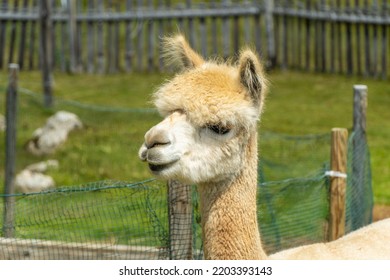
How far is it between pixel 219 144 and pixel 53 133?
8969 millimetres

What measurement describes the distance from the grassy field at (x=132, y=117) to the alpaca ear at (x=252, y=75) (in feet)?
18.5

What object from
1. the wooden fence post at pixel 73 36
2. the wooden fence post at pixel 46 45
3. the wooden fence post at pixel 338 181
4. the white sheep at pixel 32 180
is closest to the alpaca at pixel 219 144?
the wooden fence post at pixel 338 181

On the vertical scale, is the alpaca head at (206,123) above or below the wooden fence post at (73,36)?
above

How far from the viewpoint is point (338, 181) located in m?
9.04

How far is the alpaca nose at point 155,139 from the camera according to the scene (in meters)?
5.44

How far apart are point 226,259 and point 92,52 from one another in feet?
48.6

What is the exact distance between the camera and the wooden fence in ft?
64.6

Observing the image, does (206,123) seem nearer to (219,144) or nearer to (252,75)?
(219,144)

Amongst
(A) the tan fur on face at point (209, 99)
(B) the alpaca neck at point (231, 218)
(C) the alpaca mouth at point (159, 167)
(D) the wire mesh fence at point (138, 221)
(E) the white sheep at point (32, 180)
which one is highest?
(A) the tan fur on face at point (209, 99)

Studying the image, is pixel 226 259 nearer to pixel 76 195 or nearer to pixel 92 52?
pixel 76 195

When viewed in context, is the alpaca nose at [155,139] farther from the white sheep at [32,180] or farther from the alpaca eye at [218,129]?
the white sheep at [32,180]

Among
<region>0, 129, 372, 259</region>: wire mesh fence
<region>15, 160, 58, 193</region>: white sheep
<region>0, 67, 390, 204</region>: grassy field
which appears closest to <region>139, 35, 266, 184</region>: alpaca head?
<region>0, 129, 372, 259</region>: wire mesh fence

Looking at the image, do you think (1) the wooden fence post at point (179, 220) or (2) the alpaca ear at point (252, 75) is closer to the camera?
(2) the alpaca ear at point (252, 75)

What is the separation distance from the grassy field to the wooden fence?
41 cm
